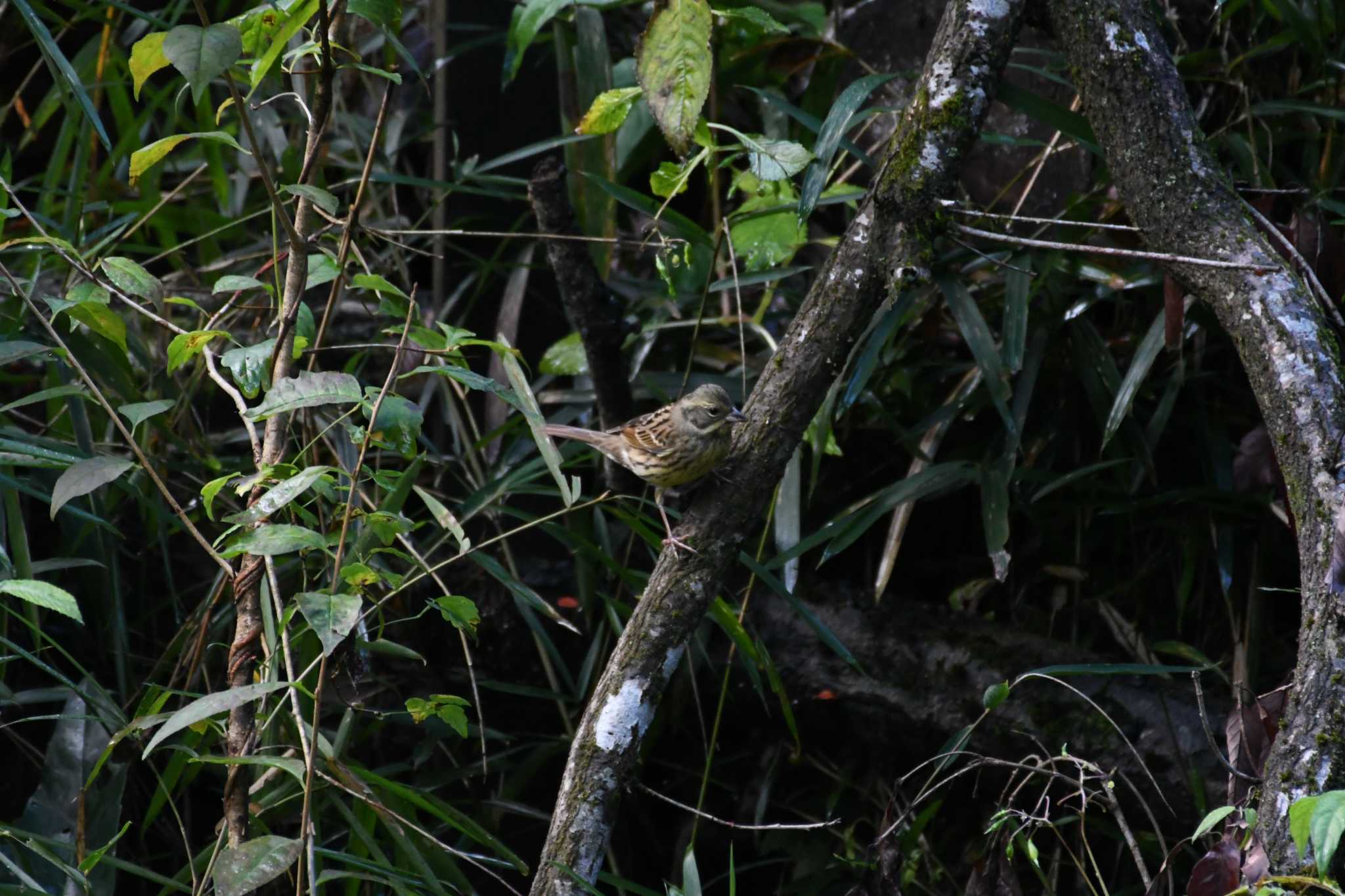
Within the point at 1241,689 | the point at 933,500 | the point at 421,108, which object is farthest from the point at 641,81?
the point at 421,108

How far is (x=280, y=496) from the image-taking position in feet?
5.57

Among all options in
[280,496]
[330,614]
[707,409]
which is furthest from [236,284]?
[707,409]

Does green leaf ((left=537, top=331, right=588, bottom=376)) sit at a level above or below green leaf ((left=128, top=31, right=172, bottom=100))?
below

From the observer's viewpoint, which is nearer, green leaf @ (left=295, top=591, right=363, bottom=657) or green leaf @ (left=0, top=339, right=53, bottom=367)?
green leaf @ (left=295, top=591, right=363, bottom=657)

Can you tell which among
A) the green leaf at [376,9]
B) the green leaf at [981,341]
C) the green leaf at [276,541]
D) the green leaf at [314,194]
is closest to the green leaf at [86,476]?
the green leaf at [276,541]

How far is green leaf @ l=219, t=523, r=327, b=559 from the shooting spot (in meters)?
1.72

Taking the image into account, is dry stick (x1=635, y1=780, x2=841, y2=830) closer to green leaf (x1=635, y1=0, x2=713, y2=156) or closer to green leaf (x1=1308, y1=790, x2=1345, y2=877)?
green leaf (x1=1308, y1=790, x2=1345, y2=877)

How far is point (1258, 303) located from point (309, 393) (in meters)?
1.55

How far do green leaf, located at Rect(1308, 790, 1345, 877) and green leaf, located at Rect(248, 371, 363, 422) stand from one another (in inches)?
51.9

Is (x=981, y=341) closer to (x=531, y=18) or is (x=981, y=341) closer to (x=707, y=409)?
(x=707, y=409)

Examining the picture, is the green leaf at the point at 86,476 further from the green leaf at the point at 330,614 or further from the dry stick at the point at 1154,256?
the dry stick at the point at 1154,256

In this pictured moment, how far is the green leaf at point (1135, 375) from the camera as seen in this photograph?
3.06m

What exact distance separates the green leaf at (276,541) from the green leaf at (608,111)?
1190mm

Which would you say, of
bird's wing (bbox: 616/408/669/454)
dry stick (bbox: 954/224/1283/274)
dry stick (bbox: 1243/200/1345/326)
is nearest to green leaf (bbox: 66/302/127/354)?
bird's wing (bbox: 616/408/669/454)
